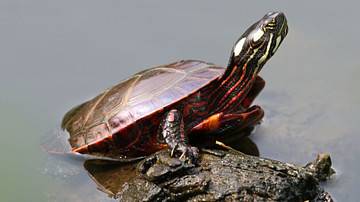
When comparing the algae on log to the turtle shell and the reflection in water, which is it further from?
the turtle shell

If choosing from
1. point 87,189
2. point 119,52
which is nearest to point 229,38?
point 119,52

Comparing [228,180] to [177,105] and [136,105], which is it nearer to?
[177,105]

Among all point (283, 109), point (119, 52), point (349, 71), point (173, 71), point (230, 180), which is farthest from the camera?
point (119, 52)

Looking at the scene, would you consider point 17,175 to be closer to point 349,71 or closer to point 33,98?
point 33,98

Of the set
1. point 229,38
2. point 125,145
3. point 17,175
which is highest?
point 229,38

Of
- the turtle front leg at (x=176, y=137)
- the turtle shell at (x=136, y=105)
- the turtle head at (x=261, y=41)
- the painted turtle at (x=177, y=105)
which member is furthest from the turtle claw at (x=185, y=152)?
the turtle head at (x=261, y=41)

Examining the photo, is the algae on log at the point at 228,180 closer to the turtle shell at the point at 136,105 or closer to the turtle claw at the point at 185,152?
the turtle claw at the point at 185,152
